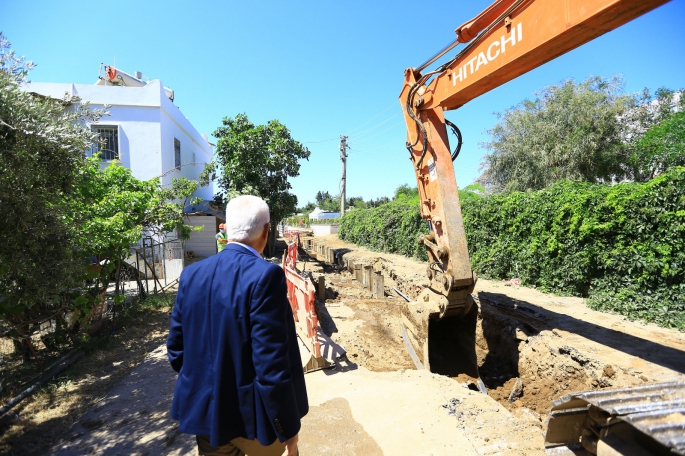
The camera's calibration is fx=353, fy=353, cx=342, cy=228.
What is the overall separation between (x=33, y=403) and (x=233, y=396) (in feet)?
14.5

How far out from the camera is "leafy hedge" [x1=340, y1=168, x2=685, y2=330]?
560 centimetres

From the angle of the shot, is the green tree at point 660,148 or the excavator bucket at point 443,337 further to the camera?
the green tree at point 660,148

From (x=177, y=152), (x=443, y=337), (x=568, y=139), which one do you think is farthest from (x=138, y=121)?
(x=568, y=139)

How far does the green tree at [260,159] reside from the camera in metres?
15.3

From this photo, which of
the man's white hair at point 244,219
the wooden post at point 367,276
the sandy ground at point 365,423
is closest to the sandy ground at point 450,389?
the sandy ground at point 365,423

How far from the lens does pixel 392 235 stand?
16.9 meters

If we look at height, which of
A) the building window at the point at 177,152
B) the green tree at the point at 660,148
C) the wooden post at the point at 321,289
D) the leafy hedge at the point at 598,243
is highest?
the building window at the point at 177,152

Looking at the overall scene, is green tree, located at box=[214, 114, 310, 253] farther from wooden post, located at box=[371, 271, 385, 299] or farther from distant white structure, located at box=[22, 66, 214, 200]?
wooden post, located at box=[371, 271, 385, 299]

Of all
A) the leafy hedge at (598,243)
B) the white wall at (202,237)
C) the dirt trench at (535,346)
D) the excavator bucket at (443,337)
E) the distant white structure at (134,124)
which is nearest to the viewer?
the dirt trench at (535,346)

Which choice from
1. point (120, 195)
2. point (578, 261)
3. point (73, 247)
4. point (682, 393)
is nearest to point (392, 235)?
point (578, 261)

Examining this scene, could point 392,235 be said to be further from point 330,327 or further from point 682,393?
point 682,393

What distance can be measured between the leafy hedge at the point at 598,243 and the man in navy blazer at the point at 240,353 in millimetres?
6484

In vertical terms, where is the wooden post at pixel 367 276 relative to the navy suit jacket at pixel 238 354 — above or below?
below

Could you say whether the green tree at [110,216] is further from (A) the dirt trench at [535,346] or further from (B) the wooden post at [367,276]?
(B) the wooden post at [367,276]
